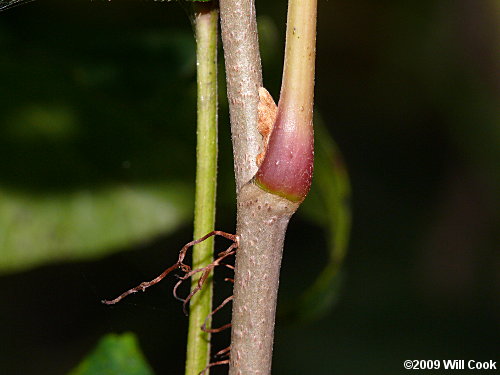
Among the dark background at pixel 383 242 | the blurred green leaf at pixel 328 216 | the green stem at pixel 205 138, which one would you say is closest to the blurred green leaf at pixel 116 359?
the green stem at pixel 205 138

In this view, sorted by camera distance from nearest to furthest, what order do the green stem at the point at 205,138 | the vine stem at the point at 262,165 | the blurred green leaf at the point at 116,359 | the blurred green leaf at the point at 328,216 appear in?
1. the vine stem at the point at 262,165
2. the green stem at the point at 205,138
3. the blurred green leaf at the point at 116,359
4. the blurred green leaf at the point at 328,216

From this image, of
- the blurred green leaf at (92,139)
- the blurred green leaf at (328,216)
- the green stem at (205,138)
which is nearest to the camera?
the green stem at (205,138)

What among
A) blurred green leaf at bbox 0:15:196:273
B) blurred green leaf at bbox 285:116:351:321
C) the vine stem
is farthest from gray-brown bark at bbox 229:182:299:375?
blurred green leaf at bbox 0:15:196:273

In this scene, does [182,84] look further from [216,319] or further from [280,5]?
[216,319]

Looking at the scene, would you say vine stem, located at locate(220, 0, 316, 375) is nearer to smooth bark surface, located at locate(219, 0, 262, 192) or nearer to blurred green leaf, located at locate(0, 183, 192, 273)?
smooth bark surface, located at locate(219, 0, 262, 192)

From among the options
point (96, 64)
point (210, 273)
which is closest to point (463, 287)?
point (96, 64)

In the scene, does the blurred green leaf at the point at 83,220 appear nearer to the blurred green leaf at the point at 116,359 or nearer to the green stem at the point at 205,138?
the blurred green leaf at the point at 116,359
